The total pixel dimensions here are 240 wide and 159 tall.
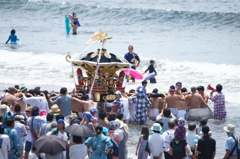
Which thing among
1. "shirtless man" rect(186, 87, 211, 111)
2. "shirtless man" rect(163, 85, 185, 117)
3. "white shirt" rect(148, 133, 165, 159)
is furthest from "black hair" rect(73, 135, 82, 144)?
"shirtless man" rect(186, 87, 211, 111)

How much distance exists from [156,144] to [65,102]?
373cm

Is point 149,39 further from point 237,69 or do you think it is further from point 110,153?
point 110,153

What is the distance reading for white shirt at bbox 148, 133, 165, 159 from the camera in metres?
8.64

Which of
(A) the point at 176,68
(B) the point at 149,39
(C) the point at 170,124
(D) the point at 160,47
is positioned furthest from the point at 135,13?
(C) the point at 170,124

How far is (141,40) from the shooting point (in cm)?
3228

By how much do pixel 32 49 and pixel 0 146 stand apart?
21.6m

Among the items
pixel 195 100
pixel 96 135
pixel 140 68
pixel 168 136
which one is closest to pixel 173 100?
pixel 195 100

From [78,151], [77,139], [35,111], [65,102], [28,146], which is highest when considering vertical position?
[35,111]

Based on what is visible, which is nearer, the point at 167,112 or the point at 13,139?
the point at 13,139

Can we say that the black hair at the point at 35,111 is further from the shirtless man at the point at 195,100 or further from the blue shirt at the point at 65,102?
the shirtless man at the point at 195,100

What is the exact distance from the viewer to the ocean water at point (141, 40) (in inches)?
823

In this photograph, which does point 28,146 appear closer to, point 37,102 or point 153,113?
point 37,102

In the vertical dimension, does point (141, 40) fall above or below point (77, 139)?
above

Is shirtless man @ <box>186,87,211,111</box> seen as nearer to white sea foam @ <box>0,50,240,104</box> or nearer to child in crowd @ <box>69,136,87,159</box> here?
white sea foam @ <box>0,50,240,104</box>
